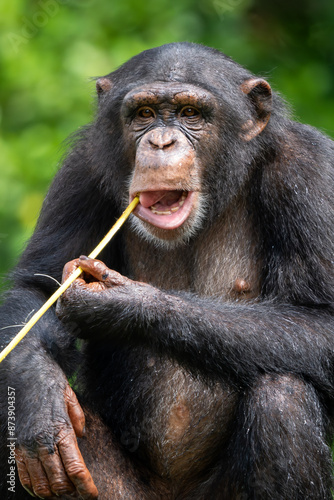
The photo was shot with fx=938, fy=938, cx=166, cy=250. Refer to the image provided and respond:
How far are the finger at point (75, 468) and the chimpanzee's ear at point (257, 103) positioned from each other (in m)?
2.37

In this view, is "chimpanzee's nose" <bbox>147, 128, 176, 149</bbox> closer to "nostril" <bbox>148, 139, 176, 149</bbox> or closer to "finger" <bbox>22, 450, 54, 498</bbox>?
"nostril" <bbox>148, 139, 176, 149</bbox>

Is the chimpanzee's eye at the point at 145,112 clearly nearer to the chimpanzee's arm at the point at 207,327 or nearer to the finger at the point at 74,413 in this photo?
the chimpanzee's arm at the point at 207,327

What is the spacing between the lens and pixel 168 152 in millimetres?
5793

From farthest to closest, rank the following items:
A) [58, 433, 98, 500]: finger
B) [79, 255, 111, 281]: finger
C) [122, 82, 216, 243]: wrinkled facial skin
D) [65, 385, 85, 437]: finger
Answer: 1. [122, 82, 216, 243]: wrinkled facial skin
2. [65, 385, 85, 437]: finger
3. [79, 255, 111, 281]: finger
4. [58, 433, 98, 500]: finger

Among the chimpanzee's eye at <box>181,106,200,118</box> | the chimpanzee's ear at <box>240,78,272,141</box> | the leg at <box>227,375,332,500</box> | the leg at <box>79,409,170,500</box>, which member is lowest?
the leg at <box>79,409,170,500</box>

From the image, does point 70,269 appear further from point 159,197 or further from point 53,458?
point 53,458

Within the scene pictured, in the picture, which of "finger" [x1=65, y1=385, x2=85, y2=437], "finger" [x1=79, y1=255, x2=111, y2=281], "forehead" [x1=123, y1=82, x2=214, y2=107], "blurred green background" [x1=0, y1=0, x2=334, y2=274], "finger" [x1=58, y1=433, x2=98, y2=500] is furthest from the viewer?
"blurred green background" [x1=0, y1=0, x2=334, y2=274]

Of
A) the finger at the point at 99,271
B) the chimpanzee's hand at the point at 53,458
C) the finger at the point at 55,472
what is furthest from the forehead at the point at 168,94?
the finger at the point at 55,472

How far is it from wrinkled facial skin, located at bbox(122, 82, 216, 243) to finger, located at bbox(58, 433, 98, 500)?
1.44 metres

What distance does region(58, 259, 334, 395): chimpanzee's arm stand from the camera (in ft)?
18.1

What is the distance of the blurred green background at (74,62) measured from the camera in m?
10.7

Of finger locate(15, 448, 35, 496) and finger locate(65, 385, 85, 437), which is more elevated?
finger locate(65, 385, 85, 437)

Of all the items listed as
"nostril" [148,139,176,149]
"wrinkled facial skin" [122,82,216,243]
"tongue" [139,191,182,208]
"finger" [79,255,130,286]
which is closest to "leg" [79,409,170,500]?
"finger" [79,255,130,286]

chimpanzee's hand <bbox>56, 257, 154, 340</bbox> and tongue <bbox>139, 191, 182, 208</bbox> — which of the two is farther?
tongue <bbox>139, 191, 182, 208</bbox>
